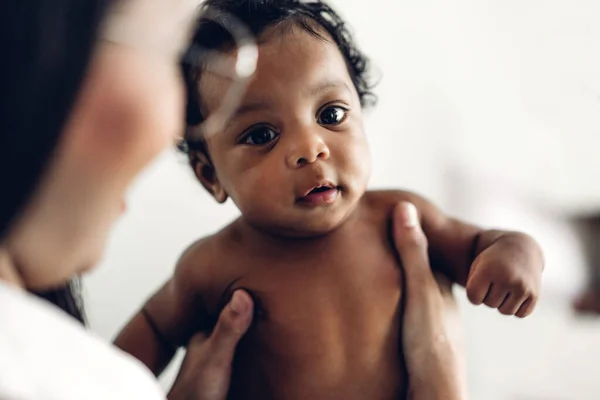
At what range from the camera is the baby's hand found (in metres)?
0.52

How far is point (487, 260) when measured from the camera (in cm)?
53

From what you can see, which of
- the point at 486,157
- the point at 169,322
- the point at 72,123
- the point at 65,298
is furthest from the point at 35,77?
the point at 486,157

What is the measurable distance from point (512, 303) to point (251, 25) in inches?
11.9

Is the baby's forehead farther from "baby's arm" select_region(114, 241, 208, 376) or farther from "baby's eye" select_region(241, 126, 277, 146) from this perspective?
"baby's arm" select_region(114, 241, 208, 376)

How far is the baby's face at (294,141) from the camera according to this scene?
0.51 meters

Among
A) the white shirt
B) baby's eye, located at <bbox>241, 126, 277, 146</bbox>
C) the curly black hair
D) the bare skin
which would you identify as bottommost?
the bare skin

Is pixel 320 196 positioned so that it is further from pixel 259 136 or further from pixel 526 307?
pixel 526 307

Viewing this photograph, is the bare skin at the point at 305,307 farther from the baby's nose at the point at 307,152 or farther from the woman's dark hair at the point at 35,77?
the woman's dark hair at the point at 35,77

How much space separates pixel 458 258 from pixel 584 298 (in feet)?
0.82

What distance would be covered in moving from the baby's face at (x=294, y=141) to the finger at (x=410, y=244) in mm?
59

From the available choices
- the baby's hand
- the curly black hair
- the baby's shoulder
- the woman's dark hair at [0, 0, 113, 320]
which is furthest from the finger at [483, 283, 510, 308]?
the woman's dark hair at [0, 0, 113, 320]

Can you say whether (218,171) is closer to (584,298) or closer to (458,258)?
(458,258)

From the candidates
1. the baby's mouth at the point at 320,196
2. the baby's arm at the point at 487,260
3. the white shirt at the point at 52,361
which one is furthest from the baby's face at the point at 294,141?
the white shirt at the point at 52,361

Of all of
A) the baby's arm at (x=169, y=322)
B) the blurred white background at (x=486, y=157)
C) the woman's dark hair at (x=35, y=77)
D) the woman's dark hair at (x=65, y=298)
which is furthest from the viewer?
the blurred white background at (x=486, y=157)
